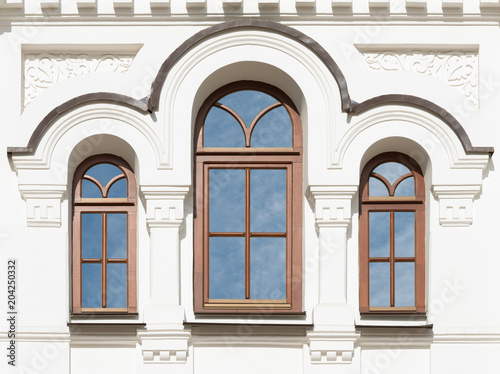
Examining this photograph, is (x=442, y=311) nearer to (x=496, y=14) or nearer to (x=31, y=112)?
(x=496, y=14)

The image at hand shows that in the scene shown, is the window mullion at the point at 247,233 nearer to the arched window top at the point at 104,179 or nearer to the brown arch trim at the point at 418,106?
the arched window top at the point at 104,179

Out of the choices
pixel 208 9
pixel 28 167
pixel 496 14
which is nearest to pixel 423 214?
pixel 496 14

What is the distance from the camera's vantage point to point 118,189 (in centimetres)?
1619

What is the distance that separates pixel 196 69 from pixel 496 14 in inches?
147

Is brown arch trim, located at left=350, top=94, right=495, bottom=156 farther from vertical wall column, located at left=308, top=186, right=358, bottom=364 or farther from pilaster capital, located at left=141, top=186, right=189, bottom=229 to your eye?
pilaster capital, located at left=141, top=186, right=189, bottom=229

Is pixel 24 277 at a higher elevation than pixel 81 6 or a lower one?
lower

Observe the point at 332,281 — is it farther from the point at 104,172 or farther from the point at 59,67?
the point at 59,67

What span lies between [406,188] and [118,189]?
11.6 feet

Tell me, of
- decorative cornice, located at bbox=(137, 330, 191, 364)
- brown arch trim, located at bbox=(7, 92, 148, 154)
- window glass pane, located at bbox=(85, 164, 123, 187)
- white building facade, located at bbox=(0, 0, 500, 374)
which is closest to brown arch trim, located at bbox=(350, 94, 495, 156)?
white building facade, located at bbox=(0, 0, 500, 374)

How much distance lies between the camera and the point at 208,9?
16078 mm

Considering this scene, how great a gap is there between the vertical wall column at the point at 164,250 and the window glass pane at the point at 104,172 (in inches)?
27.3

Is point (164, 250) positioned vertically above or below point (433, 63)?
below

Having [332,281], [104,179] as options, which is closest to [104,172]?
[104,179]

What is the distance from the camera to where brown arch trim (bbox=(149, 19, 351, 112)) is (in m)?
15.8
